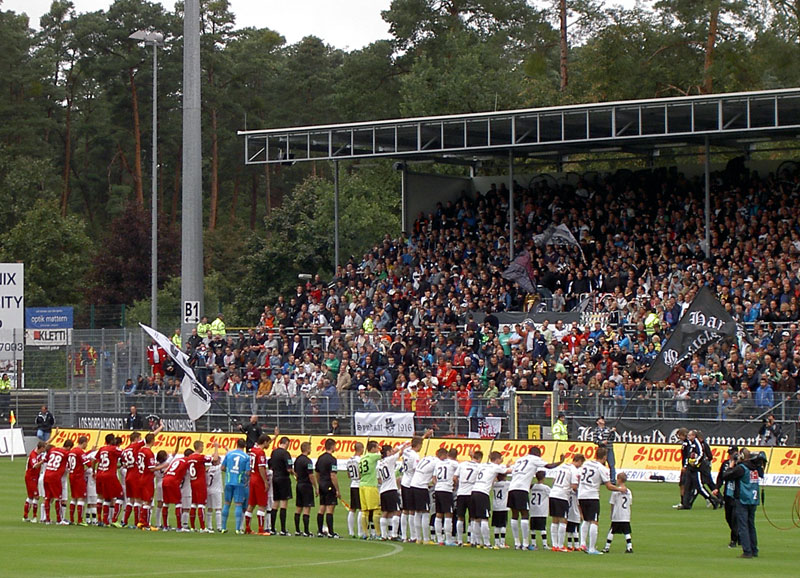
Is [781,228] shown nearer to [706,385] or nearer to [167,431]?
[706,385]

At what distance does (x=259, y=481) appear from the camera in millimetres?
26047

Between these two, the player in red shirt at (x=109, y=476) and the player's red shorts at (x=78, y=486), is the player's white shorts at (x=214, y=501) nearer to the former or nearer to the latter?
the player in red shirt at (x=109, y=476)

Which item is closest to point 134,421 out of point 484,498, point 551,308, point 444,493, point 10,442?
point 10,442

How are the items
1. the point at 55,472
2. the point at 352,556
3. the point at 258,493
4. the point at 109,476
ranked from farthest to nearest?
the point at 55,472 < the point at 109,476 < the point at 258,493 < the point at 352,556

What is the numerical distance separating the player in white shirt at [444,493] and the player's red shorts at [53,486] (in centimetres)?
811

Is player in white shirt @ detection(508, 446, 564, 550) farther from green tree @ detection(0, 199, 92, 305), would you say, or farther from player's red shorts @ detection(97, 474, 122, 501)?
green tree @ detection(0, 199, 92, 305)

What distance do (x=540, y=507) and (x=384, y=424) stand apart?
17317 millimetres

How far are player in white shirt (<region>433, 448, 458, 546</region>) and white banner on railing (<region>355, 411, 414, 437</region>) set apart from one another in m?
15.3

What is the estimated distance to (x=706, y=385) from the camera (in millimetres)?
37250

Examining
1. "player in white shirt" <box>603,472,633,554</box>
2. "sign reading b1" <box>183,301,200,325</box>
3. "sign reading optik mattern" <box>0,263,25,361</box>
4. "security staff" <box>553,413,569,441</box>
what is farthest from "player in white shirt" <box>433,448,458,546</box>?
"sign reading b1" <box>183,301,200,325</box>

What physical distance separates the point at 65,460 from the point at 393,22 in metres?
58.7

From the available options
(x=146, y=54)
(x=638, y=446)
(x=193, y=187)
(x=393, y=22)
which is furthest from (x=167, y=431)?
(x=146, y=54)

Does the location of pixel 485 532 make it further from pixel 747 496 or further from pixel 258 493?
pixel 258 493

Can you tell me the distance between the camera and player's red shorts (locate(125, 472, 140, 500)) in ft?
88.7
